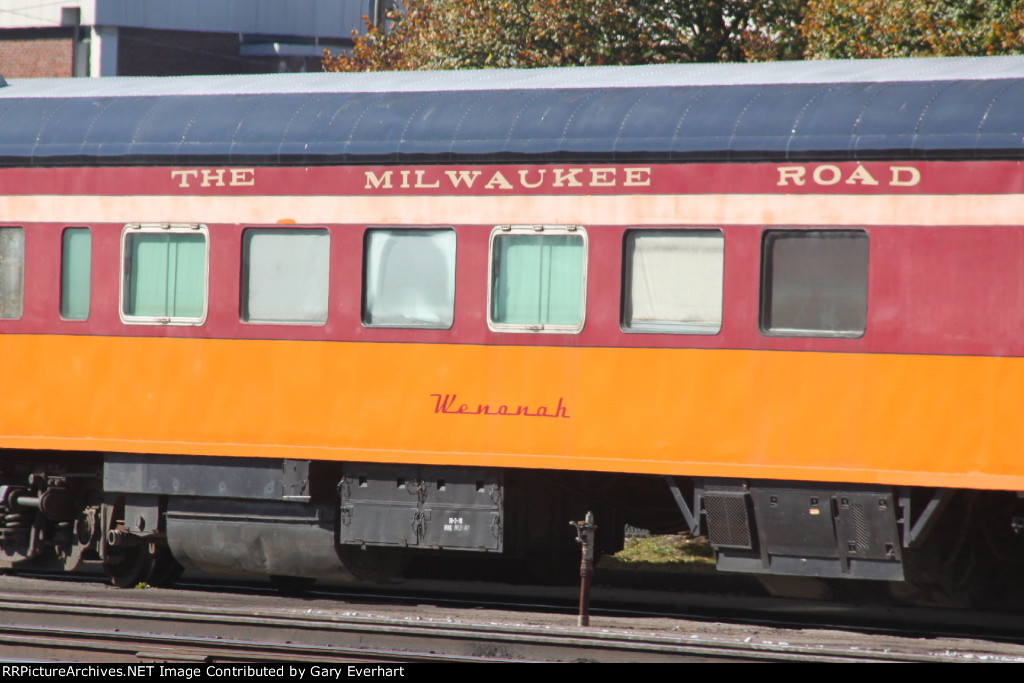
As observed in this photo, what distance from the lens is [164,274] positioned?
9.88 metres

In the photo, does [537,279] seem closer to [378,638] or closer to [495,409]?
[495,409]

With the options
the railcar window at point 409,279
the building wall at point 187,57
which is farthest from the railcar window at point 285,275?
the building wall at point 187,57

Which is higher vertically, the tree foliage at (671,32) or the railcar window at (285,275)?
the tree foliage at (671,32)

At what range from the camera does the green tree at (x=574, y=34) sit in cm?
1984

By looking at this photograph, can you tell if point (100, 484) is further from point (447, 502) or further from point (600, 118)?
point (600, 118)

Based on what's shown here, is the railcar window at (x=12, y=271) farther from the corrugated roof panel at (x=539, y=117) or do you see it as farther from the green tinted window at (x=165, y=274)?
the green tinted window at (x=165, y=274)

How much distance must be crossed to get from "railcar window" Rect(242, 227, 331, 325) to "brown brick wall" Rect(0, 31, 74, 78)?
23393mm

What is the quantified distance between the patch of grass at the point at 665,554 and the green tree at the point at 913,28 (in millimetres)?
6083

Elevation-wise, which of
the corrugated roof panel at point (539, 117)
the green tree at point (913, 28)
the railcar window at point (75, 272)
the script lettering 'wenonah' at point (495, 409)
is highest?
the green tree at point (913, 28)

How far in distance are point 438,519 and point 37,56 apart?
25.8 meters

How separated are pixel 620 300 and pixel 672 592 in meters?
3.46

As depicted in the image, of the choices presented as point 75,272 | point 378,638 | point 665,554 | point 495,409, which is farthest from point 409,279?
point 665,554

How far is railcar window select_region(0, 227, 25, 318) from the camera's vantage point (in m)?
10.2

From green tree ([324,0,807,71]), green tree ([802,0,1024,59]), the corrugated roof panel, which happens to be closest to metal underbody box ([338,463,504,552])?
the corrugated roof panel
